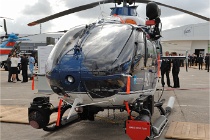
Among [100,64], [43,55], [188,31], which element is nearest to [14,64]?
[43,55]

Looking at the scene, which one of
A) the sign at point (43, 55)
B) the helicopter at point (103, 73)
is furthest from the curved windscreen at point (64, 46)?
the sign at point (43, 55)

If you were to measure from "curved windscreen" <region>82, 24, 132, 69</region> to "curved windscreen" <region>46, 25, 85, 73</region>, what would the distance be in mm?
284

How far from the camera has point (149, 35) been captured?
6758 mm

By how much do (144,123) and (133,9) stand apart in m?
4.08

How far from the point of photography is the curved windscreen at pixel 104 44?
4.87 meters

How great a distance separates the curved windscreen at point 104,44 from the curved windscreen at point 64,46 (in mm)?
284

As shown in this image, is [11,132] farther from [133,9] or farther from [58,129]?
[133,9]

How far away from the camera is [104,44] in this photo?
516 cm

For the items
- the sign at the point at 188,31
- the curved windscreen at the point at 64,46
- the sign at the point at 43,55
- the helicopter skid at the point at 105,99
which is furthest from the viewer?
the sign at the point at 188,31

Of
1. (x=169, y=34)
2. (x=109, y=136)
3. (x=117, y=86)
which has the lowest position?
(x=109, y=136)

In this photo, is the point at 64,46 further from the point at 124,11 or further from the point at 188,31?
the point at 188,31

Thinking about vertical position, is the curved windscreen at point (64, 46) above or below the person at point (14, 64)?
above

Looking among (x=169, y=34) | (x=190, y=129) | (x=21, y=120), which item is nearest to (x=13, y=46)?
(x=21, y=120)

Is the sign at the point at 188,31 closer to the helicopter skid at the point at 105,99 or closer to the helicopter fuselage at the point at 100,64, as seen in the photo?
the helicopter fuselage at the point at 100,64
